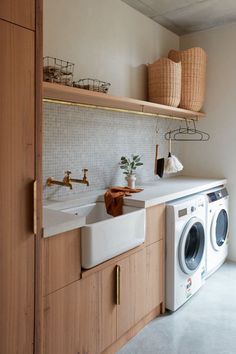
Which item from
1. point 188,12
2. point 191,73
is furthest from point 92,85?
point 188,12

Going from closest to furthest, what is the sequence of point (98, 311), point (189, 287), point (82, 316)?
point (82, 316), point (98, 311), point (189, 287)

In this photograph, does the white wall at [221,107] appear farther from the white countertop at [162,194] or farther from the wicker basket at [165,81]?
the wicker basket at [165,81]

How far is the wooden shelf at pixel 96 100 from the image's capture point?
195cm

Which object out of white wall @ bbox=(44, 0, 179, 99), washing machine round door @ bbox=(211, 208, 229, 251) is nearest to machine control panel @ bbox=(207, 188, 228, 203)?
washing machine round door @ bbox=(211, 208, 229, 251)

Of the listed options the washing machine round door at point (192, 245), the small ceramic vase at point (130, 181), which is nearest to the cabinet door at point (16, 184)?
the washing machine round door at point (192, 245)

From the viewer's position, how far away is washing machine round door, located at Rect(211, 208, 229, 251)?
3.02m

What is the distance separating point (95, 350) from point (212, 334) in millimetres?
894

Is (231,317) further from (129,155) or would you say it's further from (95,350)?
(129,155)

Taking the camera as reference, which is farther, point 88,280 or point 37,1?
point 88,280

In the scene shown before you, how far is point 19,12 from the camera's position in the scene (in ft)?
3.76

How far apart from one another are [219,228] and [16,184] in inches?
103

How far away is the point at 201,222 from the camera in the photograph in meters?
2.73

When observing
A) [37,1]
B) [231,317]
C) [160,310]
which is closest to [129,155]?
[160,310]

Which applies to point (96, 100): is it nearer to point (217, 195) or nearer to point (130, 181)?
point (130, 181)
